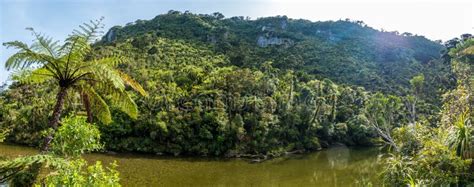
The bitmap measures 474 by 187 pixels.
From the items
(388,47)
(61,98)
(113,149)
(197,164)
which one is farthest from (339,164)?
(388,47)

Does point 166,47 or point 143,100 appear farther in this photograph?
point 166,47

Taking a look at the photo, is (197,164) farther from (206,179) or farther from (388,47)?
(388,47)

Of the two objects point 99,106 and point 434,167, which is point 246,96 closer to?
point 434,167

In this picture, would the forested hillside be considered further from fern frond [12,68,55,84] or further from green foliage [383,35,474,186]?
green foliage [383,35,474,186]

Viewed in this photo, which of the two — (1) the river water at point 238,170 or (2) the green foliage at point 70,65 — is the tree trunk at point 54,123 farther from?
(1) the river water at point 238,170

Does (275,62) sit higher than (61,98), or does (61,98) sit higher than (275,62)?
(275,62)

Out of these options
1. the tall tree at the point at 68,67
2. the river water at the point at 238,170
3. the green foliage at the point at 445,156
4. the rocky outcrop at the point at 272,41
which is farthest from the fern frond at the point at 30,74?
the rocky outcrop at the point at 272,41

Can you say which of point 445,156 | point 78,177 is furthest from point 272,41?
point 78,177
